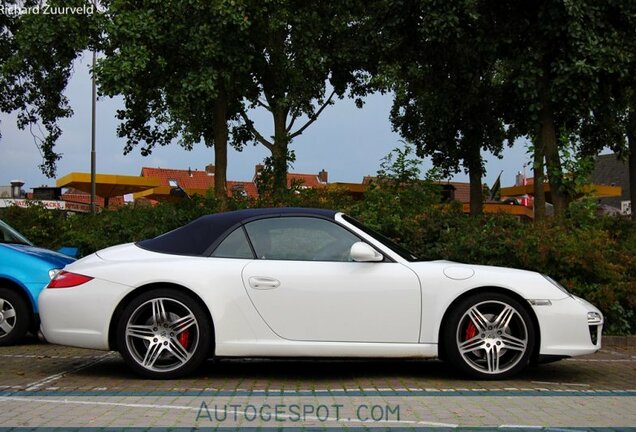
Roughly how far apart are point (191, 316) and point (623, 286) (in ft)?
19.9

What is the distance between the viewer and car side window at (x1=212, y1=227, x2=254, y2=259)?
664cm

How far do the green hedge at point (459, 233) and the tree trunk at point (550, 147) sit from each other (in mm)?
3039

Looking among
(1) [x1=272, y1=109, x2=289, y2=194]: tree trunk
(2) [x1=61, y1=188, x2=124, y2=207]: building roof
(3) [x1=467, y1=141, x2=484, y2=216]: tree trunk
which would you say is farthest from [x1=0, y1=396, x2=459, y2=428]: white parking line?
(3) [x1=467, y1=141, x2=484, y2=216]: tree trunk

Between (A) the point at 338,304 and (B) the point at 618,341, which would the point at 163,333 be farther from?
(B) the point at 618,341

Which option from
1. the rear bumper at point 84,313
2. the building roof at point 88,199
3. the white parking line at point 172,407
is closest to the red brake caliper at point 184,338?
the rear bumper at point 84,313

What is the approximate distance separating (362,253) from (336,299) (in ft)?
1.37

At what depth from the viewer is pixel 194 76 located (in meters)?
18.4

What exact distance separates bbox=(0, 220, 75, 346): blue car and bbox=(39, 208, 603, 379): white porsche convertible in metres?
2.56

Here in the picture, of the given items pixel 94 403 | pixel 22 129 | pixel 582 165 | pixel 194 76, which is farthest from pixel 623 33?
pixel 22 129

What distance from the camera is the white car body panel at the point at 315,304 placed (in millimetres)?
6352

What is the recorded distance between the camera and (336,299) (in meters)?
6.36

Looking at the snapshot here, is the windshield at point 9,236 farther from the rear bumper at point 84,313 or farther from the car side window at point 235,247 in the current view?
the car side window at point 235,247

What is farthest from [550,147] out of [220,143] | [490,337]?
[490,337]

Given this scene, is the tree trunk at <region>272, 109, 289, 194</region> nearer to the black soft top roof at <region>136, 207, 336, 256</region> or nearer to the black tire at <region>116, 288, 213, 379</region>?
the black soft top roof at <region>136, 207, 336, 256</region>
